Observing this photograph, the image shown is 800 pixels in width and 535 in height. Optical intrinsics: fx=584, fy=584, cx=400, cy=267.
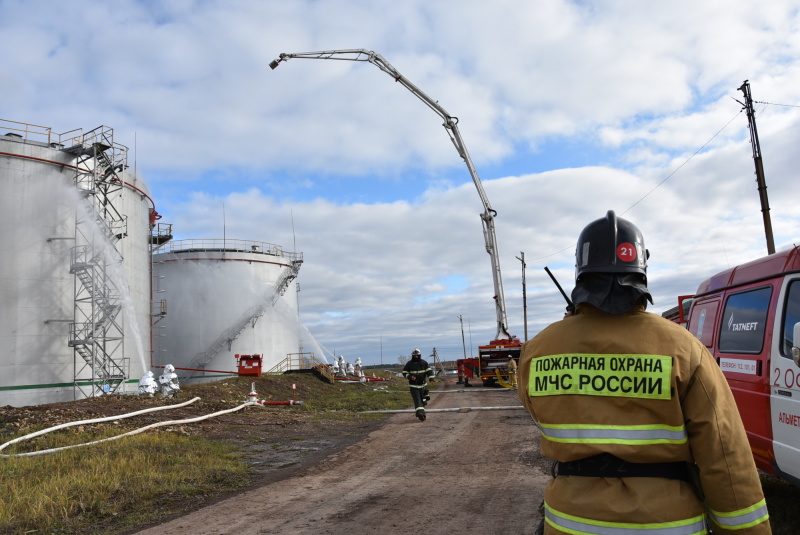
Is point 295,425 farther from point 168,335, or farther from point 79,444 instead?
point 168,335

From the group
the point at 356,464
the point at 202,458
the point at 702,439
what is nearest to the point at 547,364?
the point at 702,439

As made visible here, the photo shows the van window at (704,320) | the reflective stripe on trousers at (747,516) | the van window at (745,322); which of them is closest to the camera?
the reflective stripe on trousers at (747,516)

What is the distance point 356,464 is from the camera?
8906 mm

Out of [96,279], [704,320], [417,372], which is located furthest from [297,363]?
[704,320]

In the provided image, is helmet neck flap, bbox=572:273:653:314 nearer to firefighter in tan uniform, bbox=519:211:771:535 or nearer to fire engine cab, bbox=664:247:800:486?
firefighter in tan uniform, bbox=519:211:771:535

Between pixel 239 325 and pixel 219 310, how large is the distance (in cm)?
165

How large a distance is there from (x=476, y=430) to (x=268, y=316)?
28032mm

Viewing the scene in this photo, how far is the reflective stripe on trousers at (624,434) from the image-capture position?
2.04 metres

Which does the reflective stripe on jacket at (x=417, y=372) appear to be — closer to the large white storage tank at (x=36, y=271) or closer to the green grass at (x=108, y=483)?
the green grass at (x=108, y=483)

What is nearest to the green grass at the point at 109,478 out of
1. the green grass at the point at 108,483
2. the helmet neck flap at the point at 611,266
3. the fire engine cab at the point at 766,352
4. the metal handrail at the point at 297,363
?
the green grass at the point at 108,483

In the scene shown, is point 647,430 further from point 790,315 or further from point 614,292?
point 790,315

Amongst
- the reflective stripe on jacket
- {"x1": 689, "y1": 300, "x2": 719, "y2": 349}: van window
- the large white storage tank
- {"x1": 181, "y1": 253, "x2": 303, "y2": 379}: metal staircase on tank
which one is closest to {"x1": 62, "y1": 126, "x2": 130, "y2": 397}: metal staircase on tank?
the large white storage tank

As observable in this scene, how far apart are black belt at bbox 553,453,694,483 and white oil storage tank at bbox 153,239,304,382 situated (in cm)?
3551

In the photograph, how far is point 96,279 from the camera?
22625 millimetres
